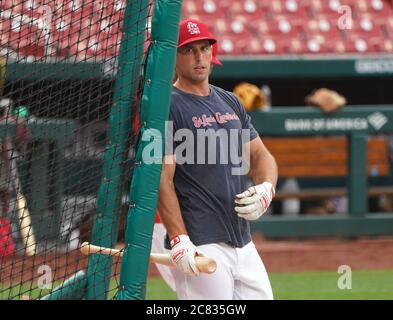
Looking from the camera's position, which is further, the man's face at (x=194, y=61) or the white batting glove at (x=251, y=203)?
the man's face at (x=194, y=61)

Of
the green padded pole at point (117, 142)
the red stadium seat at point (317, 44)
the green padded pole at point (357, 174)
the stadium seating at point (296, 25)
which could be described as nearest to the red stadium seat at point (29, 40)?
the green padded pole at point (117, 142)

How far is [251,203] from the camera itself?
17.3 feet

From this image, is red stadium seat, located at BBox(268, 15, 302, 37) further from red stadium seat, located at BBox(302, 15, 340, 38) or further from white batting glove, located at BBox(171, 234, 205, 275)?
white batting glove, located at BBox(171, 234, 205, 275)

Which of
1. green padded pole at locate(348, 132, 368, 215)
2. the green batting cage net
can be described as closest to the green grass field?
the green batting cage net

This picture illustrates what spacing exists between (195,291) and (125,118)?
3.98 feet

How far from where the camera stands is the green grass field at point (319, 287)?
28.9 ft

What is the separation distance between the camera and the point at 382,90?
562 inches

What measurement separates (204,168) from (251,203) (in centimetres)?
31

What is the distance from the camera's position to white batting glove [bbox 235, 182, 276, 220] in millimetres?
5281

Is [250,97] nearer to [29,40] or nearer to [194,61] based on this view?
[29,40]

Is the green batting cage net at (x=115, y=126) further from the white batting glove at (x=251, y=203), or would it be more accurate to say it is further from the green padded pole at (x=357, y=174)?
the green padded pole at (x=357, y=174)

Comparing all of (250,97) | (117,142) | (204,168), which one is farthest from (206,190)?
(250,97)

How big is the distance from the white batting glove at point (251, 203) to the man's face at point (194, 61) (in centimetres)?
64
